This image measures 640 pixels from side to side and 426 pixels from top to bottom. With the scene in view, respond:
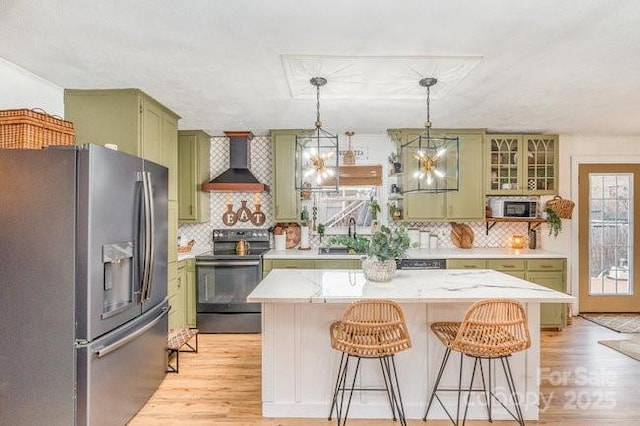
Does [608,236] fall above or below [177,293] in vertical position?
above

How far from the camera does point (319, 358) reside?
2416mm

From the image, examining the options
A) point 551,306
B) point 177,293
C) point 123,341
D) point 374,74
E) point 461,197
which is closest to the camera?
point 123,341

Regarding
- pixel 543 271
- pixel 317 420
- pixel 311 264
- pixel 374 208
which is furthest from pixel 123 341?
pixel 543 271

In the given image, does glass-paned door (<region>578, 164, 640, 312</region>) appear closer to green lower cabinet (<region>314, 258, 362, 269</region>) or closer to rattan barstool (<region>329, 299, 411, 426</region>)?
green lower cabinet (<region>314, 258, 362, 269</region>)

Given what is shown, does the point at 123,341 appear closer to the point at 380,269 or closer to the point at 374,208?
the point at 380,269

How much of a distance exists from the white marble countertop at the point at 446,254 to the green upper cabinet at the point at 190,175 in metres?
1.10

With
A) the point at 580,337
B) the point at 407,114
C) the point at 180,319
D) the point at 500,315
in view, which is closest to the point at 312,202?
the point at 407,114

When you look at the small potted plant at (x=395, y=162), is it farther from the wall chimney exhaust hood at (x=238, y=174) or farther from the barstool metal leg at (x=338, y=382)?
the barstool metal leg at (x=338, y=382)

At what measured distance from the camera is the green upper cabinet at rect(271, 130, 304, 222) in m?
4.44

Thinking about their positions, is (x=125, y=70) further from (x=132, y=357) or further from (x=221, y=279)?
(x=221, y=279)

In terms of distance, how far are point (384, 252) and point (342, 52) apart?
55.0 inches

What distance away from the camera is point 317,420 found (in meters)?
2.37

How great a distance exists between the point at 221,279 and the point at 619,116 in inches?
189

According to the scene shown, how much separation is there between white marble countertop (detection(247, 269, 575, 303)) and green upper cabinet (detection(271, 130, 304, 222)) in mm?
1661
